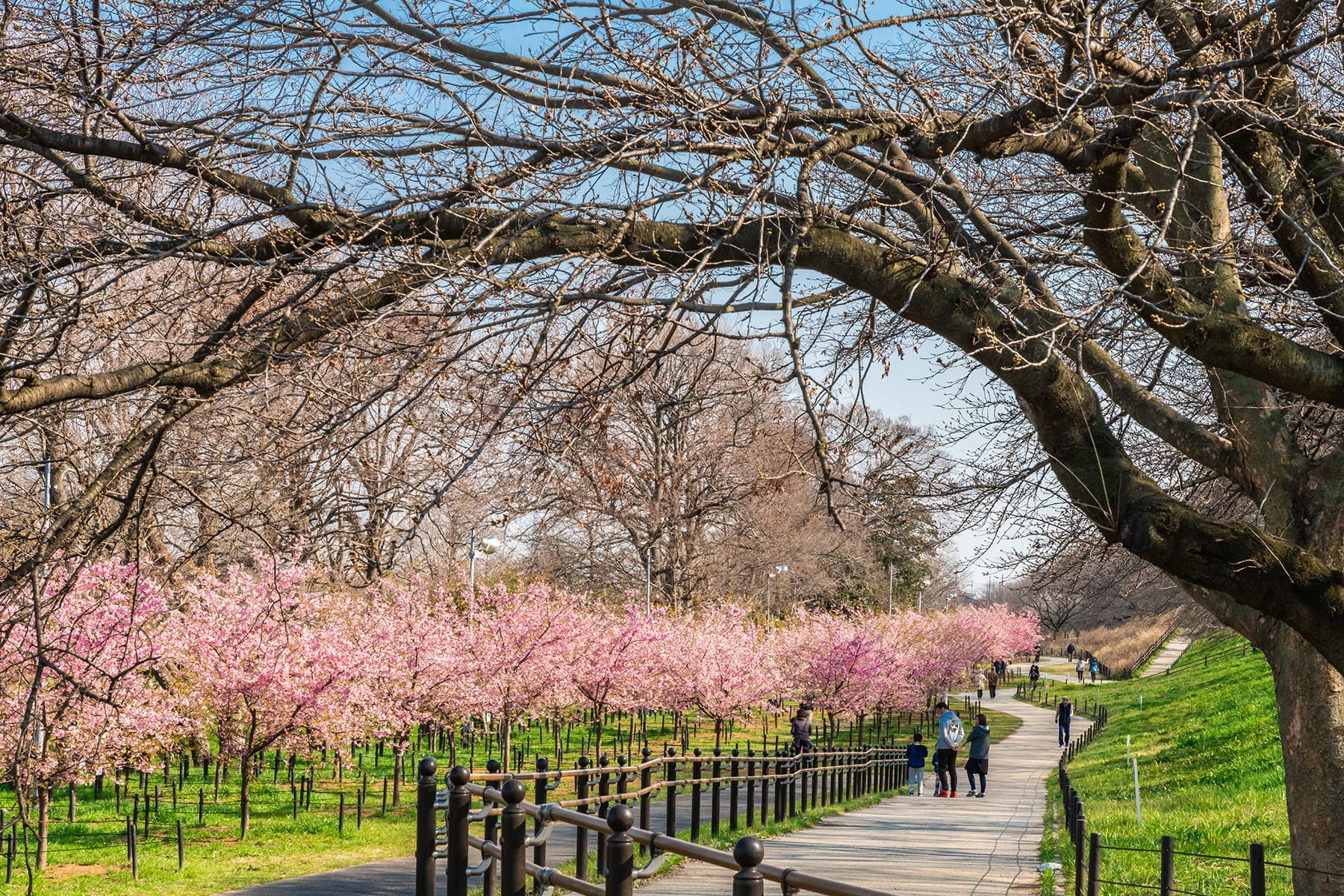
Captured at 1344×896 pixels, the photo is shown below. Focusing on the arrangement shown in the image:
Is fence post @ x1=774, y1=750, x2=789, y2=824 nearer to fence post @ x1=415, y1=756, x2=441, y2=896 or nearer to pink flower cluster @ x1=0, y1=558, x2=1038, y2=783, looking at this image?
pink flower cluster @ x1=0, y1=558, x2=1038, y2=783

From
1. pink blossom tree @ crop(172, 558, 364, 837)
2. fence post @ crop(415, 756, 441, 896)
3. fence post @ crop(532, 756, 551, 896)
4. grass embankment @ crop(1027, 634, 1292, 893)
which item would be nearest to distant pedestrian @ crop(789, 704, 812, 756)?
grass embankment @ crop(1027, 634, 1292, 893)

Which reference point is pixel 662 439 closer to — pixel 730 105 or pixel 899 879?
pixel 899 879

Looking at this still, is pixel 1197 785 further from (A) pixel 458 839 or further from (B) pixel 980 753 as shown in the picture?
(A) pixel 458 839

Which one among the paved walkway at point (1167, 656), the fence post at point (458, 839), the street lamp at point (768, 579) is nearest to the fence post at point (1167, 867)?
the fence post at point (458, 839)

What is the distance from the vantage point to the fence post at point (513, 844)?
17.0ft

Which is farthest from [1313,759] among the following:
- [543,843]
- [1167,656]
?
[1167,656]

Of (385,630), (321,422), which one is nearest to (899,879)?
(321,422)

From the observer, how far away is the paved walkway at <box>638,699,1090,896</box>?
1036cm

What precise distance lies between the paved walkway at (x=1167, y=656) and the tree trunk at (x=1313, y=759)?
6226 centimetres

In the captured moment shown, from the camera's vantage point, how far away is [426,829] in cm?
606

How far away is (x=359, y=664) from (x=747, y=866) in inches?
700

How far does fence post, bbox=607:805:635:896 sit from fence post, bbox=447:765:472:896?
159cm

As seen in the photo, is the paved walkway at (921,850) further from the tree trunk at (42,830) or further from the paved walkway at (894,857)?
the tree trunk at (42,830)

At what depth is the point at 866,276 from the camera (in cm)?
635
